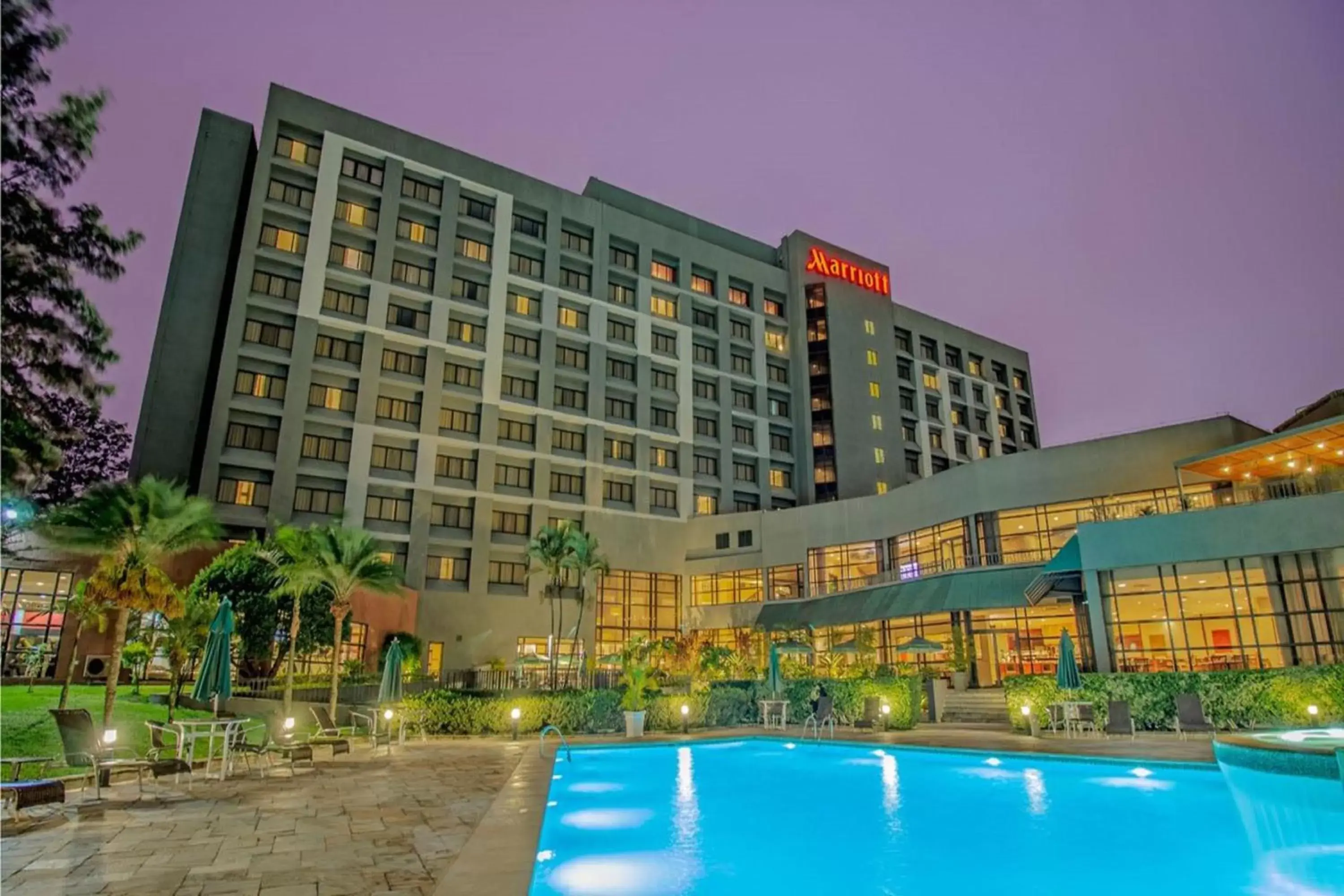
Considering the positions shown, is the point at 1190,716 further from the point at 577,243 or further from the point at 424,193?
the point at 424,193

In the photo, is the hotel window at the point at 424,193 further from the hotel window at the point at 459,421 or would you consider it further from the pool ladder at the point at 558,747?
the pool ladder at the point at 558,747

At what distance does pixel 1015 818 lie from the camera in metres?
10.4

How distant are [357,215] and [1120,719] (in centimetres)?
4461

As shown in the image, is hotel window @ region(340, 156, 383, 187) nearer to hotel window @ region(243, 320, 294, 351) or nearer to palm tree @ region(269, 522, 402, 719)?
hotel window @ region(243, 320, 294, 351)

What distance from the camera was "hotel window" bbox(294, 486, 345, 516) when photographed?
39.1 m

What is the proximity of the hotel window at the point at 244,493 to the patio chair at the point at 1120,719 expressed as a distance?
3708 centimetres

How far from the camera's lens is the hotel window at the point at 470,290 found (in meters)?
46.0

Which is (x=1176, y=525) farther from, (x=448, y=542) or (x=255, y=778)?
(x=448, y=542)

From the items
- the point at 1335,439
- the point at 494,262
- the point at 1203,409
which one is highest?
the point at 1203,409

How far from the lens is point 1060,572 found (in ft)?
82.2

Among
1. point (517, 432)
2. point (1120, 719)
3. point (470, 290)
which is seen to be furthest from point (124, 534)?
point (470, 290)

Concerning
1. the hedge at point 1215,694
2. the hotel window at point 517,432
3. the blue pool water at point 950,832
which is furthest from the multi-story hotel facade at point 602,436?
the blue pool water at point 950,832

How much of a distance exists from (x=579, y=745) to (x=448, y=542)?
26.3m

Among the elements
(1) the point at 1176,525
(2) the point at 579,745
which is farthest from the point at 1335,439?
(2) the point at 579,745
